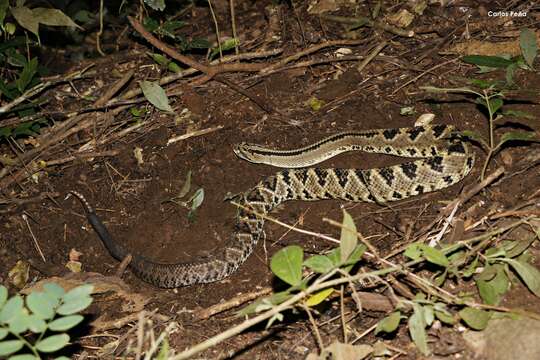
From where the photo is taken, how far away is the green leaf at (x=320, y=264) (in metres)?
3.18

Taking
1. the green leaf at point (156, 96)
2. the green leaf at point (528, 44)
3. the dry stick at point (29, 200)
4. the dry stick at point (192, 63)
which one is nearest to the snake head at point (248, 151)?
the green leaf at point (156, 96)

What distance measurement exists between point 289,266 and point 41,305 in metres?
1.19

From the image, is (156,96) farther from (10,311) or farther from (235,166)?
(10,311)

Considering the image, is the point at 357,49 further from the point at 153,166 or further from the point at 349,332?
the point at 349,332

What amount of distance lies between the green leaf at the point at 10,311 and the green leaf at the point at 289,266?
122 centimetres

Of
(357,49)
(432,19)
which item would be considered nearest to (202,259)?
(357,49)

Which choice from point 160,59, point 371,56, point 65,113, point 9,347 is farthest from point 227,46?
point 9,347

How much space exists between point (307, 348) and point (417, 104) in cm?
274

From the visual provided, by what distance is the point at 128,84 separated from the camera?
6.71 m

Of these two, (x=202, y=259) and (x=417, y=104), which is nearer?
(x=202, y=259)

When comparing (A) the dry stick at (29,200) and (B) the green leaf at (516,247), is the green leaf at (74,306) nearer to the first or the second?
(B) the green leaf at (516,247)

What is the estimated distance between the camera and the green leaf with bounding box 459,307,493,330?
144 inches

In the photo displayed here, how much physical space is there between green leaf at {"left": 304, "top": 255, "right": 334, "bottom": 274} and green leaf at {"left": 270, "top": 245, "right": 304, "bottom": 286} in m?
0.06

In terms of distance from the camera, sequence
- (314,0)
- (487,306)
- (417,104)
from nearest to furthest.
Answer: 1. (487,306)
2. (417,104)
3. (314,0)
